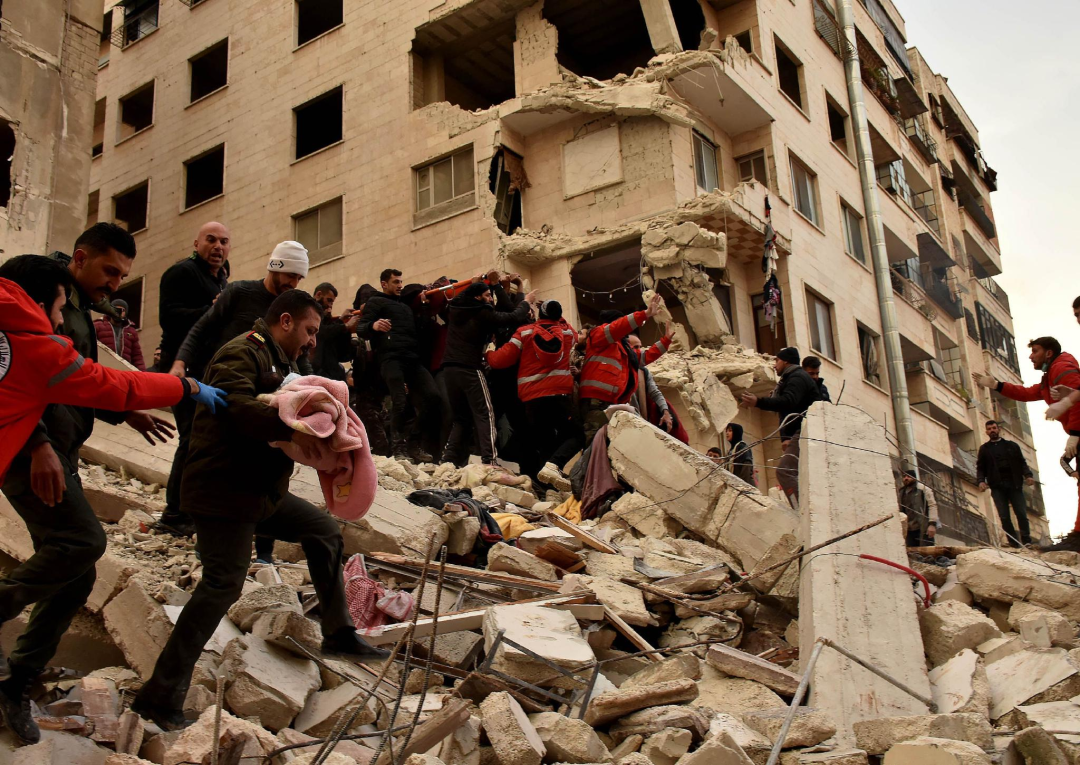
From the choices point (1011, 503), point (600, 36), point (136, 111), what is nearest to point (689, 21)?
point (600, 36)

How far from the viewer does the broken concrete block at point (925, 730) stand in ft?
12.8

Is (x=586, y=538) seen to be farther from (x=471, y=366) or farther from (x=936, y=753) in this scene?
(x=936, y=753)

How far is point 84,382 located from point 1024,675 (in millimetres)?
4493

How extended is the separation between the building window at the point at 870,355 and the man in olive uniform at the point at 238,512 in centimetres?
1878

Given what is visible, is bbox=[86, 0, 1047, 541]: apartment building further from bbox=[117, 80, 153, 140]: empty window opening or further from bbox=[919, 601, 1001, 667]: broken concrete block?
bbox=[919, 601, 1001, 667]: broken concrete block

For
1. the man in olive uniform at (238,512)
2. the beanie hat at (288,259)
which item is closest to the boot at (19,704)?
the man in olive uniform at (238,512)

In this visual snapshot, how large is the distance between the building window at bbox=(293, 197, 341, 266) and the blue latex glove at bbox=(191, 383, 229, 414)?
17327mm

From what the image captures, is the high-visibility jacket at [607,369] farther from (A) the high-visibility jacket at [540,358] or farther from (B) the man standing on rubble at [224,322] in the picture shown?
(B) the man standing on rubble at [224,322]

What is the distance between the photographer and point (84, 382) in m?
3.40

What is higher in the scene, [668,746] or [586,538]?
[586,538]

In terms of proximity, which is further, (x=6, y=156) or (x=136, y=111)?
(x=136, y=111)

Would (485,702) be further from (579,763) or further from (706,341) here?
(706,341)

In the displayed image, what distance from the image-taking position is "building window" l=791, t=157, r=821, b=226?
66.8 feet

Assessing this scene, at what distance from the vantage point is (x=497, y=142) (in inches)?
735
